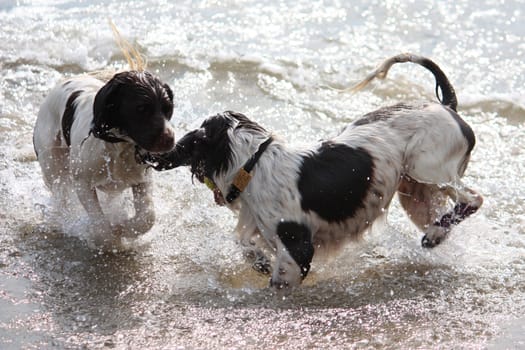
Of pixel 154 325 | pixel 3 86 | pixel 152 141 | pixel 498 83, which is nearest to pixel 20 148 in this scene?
pixel 3 86

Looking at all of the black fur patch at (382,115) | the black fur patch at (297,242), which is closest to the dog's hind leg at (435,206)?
the black fur patch at (382,115)

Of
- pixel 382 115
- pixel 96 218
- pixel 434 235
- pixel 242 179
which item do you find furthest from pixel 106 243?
pixel 434 235

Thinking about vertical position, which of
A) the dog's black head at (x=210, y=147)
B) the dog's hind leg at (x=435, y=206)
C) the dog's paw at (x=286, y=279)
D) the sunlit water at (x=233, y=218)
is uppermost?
the dog's black head at (x=210, y=147)

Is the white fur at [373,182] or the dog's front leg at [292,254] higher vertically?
the white fur at [373,182]

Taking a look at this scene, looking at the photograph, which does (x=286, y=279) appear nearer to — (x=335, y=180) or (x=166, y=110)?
(x=335, y=180)

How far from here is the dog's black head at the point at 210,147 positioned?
475 cm

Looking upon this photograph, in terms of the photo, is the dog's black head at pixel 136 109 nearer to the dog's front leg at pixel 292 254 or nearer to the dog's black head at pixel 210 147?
the dog's black head at pixel 210 147

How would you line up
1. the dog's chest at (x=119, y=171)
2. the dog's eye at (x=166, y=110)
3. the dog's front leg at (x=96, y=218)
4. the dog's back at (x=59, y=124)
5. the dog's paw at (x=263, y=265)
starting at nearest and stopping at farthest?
the dog's eye at (x=166, y=110) → the dog's paw at (x=263, y=265) → the dog's chest at (x=119, y=171) → the dog's front leg at (x=96, y=218) → the dog's back at (x=59, y=124)

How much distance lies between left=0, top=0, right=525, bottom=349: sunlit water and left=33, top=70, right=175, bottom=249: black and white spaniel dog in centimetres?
25

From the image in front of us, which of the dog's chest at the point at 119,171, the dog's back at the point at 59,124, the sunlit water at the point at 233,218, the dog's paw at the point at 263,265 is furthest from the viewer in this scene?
the dog's back at the point at 59,124

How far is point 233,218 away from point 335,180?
4.41 ft

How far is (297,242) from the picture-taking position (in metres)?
4.73

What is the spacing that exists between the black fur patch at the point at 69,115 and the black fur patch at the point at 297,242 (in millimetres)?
1577

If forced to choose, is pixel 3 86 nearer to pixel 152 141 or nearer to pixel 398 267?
pixel 152 141
